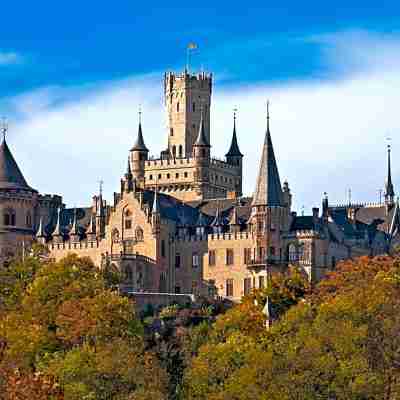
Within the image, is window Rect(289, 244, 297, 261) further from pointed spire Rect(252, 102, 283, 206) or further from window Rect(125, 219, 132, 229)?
window Rect(125, 219, 132, 229)

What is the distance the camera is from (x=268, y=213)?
18912 centimetres

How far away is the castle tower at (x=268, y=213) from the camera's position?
620ft

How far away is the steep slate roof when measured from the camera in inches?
7466

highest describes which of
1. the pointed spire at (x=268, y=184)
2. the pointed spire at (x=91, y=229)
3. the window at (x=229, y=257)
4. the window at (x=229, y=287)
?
the pointed spire at (x=268, y=184)

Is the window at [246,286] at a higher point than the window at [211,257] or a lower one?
lower

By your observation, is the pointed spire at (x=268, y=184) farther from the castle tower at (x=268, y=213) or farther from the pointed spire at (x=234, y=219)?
the pointed spire at (x=234, y=219)

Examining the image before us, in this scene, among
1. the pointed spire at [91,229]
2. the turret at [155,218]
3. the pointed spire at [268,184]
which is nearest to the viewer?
the pointed spire at [268,184]

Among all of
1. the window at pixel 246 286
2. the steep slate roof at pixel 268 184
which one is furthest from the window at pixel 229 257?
the steep slate roof at pixel 268 184

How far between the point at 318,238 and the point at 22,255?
1054 inches

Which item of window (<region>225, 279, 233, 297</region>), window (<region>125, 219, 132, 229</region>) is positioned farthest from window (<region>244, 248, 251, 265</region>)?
window (<region>125, 219, 132, 229</region>)

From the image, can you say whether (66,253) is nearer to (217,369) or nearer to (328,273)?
(328,273)

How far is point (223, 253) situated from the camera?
192875 millimetres

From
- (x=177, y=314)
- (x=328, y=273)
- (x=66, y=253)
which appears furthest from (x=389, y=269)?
(x=66, y=253)

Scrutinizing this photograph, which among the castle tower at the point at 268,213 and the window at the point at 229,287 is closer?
the castle tower at the point at 268,213
